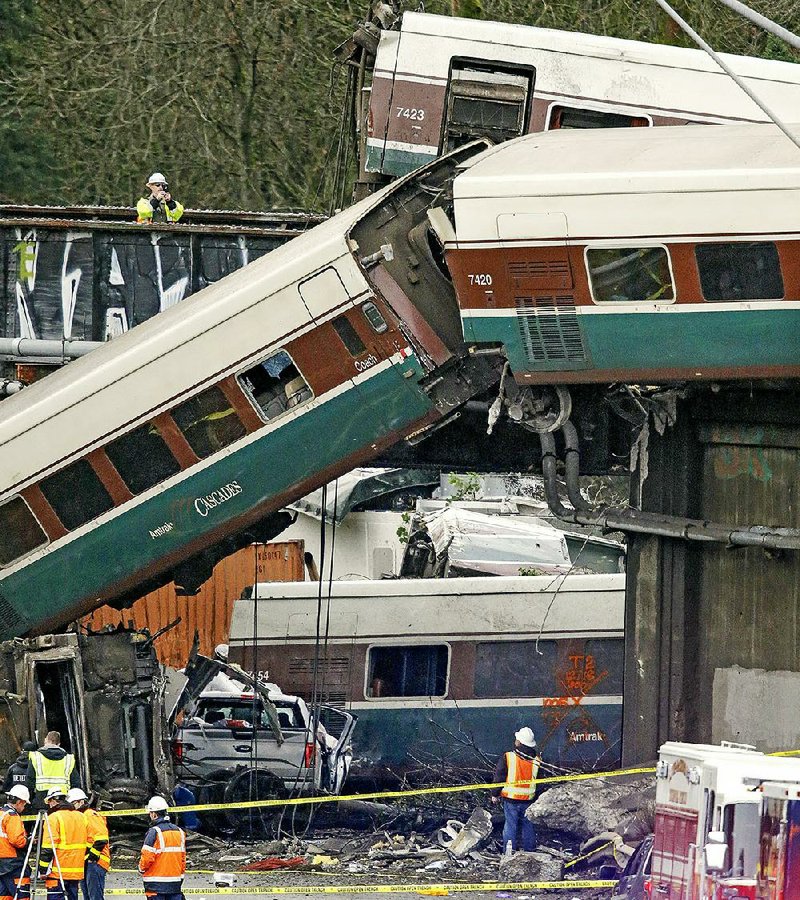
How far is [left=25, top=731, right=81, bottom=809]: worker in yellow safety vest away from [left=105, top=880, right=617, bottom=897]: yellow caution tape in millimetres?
1001

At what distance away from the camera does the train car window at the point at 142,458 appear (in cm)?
1507

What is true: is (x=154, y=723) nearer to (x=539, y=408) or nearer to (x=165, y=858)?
(x=165, y=858)

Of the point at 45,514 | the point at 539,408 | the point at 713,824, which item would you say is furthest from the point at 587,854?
the point at 45,514

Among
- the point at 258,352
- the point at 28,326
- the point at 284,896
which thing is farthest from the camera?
the point at 28,326

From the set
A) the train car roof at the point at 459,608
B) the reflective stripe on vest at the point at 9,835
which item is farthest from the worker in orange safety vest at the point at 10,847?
the train car roof at the point at 459,608

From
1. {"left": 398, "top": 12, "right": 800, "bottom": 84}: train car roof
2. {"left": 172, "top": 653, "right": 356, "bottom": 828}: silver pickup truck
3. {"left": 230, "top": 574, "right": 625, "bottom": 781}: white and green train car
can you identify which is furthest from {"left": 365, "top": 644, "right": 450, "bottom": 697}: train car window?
{"left": 398, "top": 12, "right": 800, "bottom": 84}: train car roof

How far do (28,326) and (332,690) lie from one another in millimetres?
5821

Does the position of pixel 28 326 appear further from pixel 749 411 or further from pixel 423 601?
pixel 749 411

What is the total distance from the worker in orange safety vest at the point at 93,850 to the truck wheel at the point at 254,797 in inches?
191

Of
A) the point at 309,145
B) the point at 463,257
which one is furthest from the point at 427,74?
the point at 309,145

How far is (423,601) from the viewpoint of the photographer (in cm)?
1888

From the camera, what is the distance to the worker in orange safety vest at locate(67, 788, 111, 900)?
12102mm

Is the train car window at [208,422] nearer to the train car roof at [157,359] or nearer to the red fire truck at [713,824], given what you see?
→ the train car roof at [157,359]

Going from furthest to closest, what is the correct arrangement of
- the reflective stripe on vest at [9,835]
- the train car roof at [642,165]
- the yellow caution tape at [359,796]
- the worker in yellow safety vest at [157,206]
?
1. the worker in yellow safety vest at [157,206]
2. the yellow caution tape at [359,796]
3. the train car roof at [642,165]
4. the reflective stripe on vest at [9,835]
